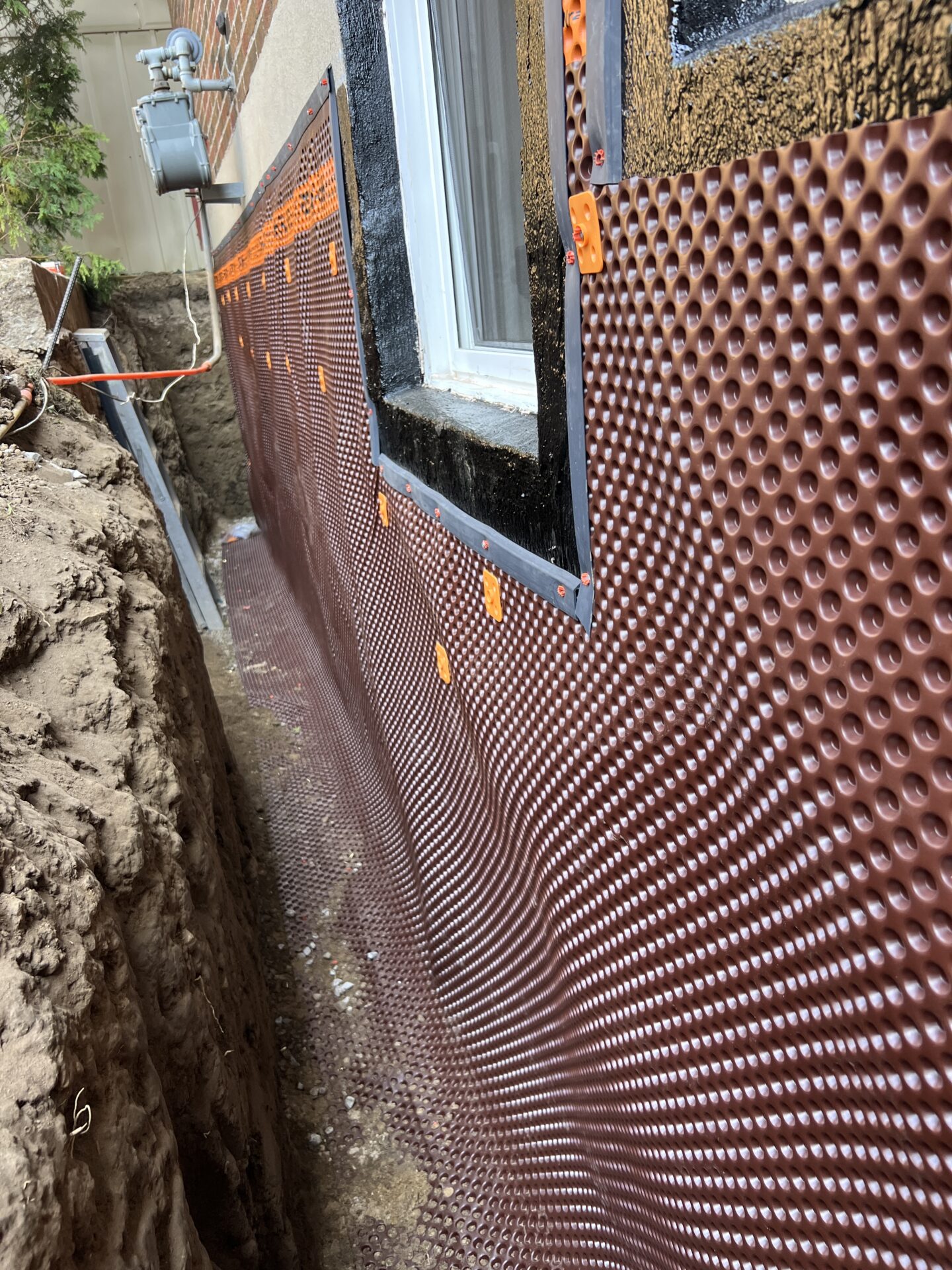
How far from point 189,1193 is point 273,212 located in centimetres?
383

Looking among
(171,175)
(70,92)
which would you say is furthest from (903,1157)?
(70,92)

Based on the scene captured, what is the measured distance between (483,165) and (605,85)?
1.27m

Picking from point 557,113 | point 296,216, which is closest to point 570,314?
point 557,113

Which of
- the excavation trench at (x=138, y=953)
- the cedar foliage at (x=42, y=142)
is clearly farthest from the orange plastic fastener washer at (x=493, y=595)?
the cedar foliage at (x=42, y=142)

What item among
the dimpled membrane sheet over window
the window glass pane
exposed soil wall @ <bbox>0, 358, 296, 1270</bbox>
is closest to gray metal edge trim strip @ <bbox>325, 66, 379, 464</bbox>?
the window glass pane

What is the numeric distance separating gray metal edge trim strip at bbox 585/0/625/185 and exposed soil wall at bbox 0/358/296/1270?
112 centimetres

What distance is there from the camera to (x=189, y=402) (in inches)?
306

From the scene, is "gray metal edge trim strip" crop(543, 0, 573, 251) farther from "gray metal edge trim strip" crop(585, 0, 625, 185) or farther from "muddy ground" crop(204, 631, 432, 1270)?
"muddy ground" crop(204, 631, 432, 1270)

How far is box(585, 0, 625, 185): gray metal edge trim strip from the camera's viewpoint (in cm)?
99

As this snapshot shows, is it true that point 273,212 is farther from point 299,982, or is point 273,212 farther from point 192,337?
point 192,337

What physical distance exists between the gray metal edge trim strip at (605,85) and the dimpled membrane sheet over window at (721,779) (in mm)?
46

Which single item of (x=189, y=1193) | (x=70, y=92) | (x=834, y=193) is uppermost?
(x=70, y=92)

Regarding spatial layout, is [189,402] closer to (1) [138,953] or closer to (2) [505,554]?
(2) [505,554]

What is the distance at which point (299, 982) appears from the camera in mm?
2705
